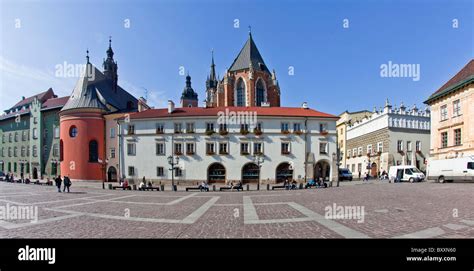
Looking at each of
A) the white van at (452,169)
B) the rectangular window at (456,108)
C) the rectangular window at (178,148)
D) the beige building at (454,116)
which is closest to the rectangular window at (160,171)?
the rectangular window at (178,148)

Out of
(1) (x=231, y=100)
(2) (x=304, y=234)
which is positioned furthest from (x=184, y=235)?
(1) (x=231, y=100)

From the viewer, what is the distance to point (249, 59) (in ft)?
164

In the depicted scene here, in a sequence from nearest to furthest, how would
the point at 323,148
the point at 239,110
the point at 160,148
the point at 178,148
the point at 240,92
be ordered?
the point at 178,148 < the point at 323,148 < the point at 160,148 < the point at 239,110 < the point at 240,92

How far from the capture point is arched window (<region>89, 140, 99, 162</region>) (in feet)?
119

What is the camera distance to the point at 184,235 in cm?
612

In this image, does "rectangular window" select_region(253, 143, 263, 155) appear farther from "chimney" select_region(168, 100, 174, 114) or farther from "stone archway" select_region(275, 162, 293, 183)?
"chimney" select_region(168, 100, 174, 114)

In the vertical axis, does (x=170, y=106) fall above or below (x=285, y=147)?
above

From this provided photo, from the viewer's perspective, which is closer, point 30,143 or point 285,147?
point 285,147

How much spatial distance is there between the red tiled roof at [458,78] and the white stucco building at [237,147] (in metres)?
14.6

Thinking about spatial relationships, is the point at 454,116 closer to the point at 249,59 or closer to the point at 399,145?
the point at 399,145

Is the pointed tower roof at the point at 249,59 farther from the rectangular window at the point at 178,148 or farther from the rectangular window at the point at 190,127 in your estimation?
the rectangular window at the point at 178,148

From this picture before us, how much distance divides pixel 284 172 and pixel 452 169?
705 inches

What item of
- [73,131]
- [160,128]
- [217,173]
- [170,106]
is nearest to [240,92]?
[170,106]
